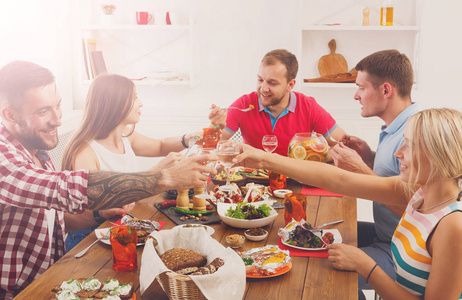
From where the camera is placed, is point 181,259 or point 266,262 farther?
point 266,262

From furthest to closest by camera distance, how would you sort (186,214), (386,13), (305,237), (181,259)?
(386,13), (186,214), (305,237), (181,259)

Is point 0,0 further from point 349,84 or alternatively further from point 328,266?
point 328,266

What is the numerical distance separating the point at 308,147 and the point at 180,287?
1149mm

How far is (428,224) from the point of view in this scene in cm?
141

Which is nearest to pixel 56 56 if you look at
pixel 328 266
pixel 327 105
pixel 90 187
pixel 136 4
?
pixel 136 4

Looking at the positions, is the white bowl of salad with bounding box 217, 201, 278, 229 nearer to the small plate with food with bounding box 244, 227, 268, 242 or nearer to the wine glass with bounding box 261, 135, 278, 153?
the small plate with food with bounding box 244, 227, 268, 242

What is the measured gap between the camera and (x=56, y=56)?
4.08 metres

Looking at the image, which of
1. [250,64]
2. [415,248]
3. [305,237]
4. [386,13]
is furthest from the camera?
[250,64]

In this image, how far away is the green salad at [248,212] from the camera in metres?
1.82

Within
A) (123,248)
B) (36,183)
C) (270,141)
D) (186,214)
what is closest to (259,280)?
(123,248)

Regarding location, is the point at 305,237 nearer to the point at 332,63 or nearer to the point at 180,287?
the point at 180,287

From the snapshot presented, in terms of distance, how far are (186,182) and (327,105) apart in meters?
2.69

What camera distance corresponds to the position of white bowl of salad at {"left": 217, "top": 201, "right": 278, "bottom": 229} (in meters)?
1.79

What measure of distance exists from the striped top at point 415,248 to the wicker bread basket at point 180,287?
0.66 meters
